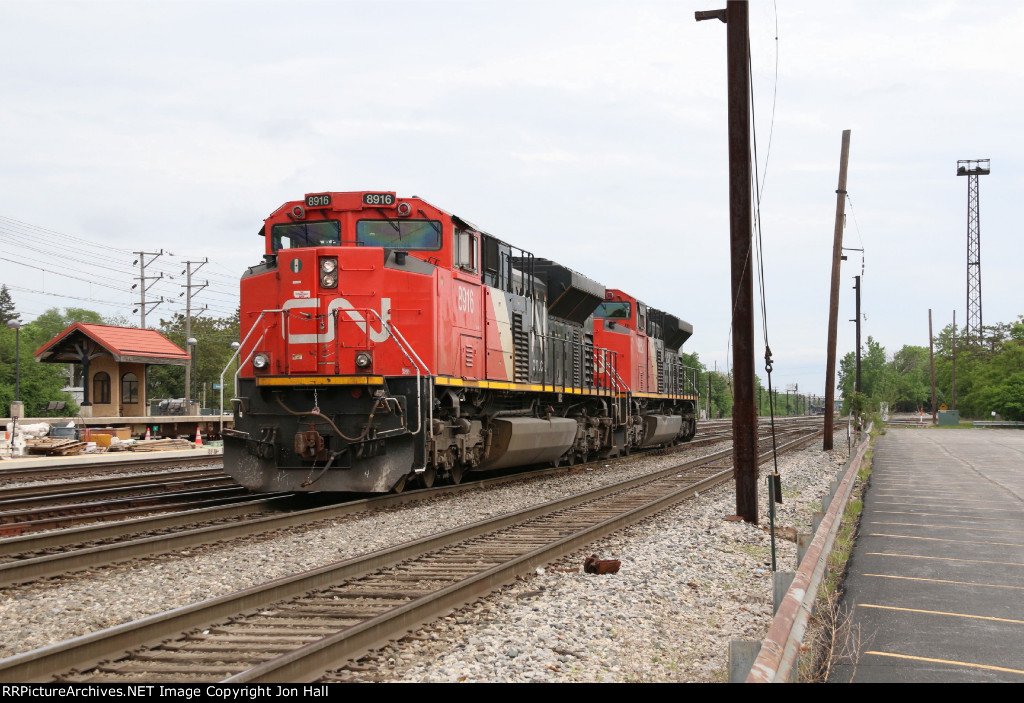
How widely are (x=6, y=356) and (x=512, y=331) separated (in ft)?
209

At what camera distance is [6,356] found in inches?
2675

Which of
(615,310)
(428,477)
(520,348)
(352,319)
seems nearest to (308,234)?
(352,319)

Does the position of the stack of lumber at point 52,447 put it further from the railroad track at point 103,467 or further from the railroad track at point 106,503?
the railroad track at point 106,503

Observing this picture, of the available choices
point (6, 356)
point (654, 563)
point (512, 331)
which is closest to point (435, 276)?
point (512, 331)

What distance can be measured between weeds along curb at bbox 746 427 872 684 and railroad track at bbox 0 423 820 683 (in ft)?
7.94

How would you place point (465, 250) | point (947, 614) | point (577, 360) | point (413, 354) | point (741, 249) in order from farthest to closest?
point (577, 360) → point (465, 250) → point (413, 354) → point (741, 249) → point (947, 614)

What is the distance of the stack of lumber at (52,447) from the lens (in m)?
24.7

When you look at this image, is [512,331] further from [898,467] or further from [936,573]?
[898,467]

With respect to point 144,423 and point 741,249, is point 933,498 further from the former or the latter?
point 144,423

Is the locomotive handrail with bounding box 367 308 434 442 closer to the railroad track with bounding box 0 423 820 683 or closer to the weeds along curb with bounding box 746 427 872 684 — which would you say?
the railroad track with bounding box 0 423 820 683

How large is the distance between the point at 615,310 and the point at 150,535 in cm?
1668

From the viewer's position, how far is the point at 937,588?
7.89 m

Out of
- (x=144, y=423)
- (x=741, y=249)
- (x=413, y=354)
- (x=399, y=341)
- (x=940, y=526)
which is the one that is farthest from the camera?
(x=144, y=423)

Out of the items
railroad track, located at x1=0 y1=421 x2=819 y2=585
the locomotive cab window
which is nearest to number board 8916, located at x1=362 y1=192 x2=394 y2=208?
the locomotive cab window
